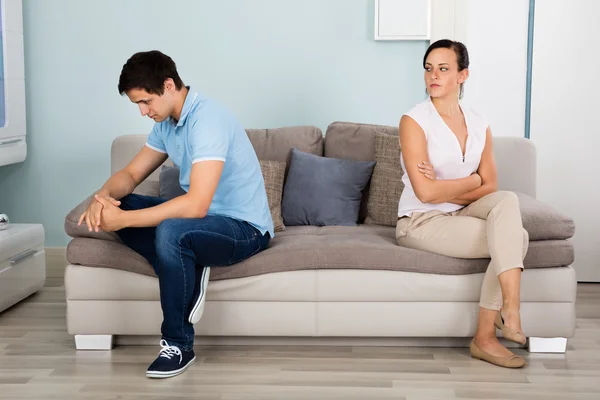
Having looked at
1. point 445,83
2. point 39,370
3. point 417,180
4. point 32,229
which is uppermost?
point 445,83

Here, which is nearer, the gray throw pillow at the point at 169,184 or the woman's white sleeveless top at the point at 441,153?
the woman's white sleeveless top at the point at 441,153

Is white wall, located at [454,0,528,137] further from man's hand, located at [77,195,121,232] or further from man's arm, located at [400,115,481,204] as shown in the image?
man's hand, located at [77,195,121,232]

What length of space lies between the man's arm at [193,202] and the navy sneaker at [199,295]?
22cm

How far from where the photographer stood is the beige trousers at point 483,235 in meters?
3.08

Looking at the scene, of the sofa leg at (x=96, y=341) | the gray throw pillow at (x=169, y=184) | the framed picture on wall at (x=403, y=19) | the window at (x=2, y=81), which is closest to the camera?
the sofa leg at (x=96, y=341)

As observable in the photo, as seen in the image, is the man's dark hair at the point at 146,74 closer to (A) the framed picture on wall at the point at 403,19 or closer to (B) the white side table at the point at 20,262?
(B) the white side table at the point at 20,262

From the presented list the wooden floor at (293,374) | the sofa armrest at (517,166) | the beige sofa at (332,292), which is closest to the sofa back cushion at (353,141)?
the sofa armrest at (517,166)

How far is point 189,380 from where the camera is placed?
2.99 m

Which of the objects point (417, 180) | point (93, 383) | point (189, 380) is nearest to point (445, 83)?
point (417, 180)

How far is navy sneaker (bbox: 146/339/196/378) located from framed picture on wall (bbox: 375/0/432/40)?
2.21m

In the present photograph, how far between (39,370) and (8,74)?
1.87 meters

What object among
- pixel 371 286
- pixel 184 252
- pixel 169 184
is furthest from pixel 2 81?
pixel 371 286

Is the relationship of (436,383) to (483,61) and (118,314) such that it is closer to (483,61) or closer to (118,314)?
(118,314)

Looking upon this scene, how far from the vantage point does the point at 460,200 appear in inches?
133
